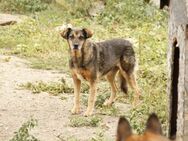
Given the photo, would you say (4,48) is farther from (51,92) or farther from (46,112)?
(46,112)

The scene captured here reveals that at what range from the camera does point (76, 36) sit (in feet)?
38.7

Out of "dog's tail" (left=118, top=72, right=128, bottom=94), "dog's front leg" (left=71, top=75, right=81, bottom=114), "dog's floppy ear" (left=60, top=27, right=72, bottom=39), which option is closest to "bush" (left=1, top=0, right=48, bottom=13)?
"dog's tail" (left=118, top=72, right=128, bottom=94)

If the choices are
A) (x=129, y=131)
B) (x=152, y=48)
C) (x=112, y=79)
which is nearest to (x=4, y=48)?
(x=152, y=48)

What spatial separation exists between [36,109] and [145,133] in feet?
24.2

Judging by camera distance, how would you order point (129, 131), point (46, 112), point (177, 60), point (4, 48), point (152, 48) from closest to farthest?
point (129, 131) < point (177, 60) < point (46, 112) < point (152, 48) < point (4, 48)

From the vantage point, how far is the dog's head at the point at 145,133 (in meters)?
4.89

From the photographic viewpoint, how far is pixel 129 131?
5.27m

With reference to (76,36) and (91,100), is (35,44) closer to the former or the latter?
(76,36)

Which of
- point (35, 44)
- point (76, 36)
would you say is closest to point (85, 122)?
point (76, 36)

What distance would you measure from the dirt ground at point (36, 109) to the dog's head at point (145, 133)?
4812mm

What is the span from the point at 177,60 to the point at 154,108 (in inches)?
86.9

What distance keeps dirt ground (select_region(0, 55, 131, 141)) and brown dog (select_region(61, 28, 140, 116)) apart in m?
0.58

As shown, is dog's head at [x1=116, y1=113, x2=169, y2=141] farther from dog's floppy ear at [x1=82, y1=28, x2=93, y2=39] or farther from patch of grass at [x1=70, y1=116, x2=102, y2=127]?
dog's floppy ear at [x1=82, y1=28, x2=93, y2=39]

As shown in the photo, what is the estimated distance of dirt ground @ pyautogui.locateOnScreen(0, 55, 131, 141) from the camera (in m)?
10.7
